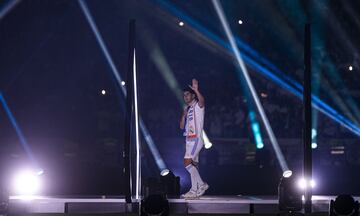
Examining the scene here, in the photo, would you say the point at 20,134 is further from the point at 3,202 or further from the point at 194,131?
the point at 3,202

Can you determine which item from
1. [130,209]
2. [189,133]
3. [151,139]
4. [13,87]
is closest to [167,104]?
[151,139]

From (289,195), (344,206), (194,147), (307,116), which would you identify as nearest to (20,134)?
(194,147)

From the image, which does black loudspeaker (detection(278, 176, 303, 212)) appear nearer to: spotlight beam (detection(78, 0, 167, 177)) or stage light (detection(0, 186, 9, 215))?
stage light (detection(0, 186, 9, 215))

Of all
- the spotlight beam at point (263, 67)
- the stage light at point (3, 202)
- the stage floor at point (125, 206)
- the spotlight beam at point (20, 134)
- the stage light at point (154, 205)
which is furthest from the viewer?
the spotlight beam at point (263, 67)

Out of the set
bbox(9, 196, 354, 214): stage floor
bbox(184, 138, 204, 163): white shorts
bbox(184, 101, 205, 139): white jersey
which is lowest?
bbox(9, 196, 354, 214): stage floor

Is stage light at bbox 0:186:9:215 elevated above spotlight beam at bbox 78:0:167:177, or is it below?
below

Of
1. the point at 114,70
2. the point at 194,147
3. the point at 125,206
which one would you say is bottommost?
the point at 125,206

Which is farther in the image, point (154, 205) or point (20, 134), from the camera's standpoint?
point (20, 134)

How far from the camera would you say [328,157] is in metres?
27.7

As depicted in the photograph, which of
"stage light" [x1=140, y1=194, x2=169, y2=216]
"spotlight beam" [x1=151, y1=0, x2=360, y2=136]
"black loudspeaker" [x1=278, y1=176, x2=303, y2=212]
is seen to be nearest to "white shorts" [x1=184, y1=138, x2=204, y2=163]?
"black loudspeaker" [x1=278, y1=176, x2=303, y2=212]

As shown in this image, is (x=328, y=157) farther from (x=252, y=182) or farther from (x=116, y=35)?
(x=116, y=35)

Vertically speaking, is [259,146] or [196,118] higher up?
[196,118]

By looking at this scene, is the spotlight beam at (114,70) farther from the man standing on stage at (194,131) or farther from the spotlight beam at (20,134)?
the man standing on stage at (194,131)

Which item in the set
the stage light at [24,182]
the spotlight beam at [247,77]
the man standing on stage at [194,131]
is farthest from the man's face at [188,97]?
the spotlight beam at [247,77]
